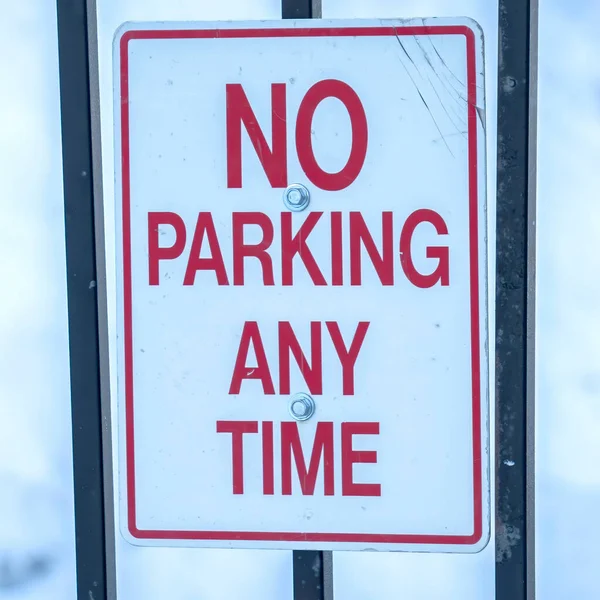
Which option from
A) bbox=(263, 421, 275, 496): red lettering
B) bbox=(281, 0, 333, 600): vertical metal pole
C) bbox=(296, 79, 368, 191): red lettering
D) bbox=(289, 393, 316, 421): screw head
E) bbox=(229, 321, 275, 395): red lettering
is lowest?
bbox=(281, 0, 333, 600): vertical metal pole

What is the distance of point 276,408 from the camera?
43.1 inches

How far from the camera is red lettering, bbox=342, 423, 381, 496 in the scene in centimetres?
109

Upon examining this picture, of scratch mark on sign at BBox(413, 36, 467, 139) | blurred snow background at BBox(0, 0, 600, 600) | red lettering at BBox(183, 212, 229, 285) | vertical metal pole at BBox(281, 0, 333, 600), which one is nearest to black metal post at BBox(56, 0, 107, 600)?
blurred snow background at BBox(0, 0, 600, 600)

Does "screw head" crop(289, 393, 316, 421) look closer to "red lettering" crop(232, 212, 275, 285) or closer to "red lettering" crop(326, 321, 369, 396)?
"red lettering" crop(326, 321, 369, 396)

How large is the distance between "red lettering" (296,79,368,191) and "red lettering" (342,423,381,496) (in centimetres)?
31

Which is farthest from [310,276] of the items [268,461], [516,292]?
[516,292]

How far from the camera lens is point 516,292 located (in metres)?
1.44

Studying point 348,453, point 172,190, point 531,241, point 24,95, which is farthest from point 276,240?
point 24,95

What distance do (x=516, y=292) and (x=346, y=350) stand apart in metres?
0.48

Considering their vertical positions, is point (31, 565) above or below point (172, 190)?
below

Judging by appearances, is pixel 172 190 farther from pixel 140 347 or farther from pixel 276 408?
pixel 276 408

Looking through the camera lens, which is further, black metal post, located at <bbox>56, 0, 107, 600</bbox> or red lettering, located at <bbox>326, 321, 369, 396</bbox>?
black metal post, located at <bbox>56, 0, 107, 600</bbox>

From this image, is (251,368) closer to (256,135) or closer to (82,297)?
(256,135)

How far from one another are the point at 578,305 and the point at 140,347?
75 centimetres
